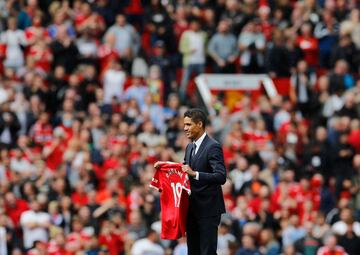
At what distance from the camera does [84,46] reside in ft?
87.0

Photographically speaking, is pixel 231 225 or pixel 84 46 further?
pixel 84 46

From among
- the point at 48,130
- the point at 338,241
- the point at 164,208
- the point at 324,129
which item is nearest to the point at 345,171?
the point at 324,129

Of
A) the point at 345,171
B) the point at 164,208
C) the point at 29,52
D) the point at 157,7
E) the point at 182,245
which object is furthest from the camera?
the point at 157,7

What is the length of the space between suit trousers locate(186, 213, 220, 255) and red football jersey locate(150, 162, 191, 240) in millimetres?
107

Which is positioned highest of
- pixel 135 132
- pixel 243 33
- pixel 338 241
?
pixel 243 33

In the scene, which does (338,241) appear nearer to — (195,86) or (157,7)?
(195,86)

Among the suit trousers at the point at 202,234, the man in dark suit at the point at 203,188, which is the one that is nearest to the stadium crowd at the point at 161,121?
the suit trousers at the point at 202,234

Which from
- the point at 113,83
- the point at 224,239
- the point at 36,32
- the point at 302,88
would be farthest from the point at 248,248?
the point at 36,32

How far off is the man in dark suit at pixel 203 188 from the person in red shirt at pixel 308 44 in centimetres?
1382

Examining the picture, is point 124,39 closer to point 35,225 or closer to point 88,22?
point 88,22

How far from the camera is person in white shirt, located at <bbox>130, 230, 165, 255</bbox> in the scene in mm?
20953

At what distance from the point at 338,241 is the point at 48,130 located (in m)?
5.99

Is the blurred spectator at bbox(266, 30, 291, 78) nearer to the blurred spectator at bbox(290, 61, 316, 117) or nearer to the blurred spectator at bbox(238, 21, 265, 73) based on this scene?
the blurred spectator at bbox(238, 21, 265, 73)

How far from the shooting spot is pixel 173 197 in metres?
13.8
